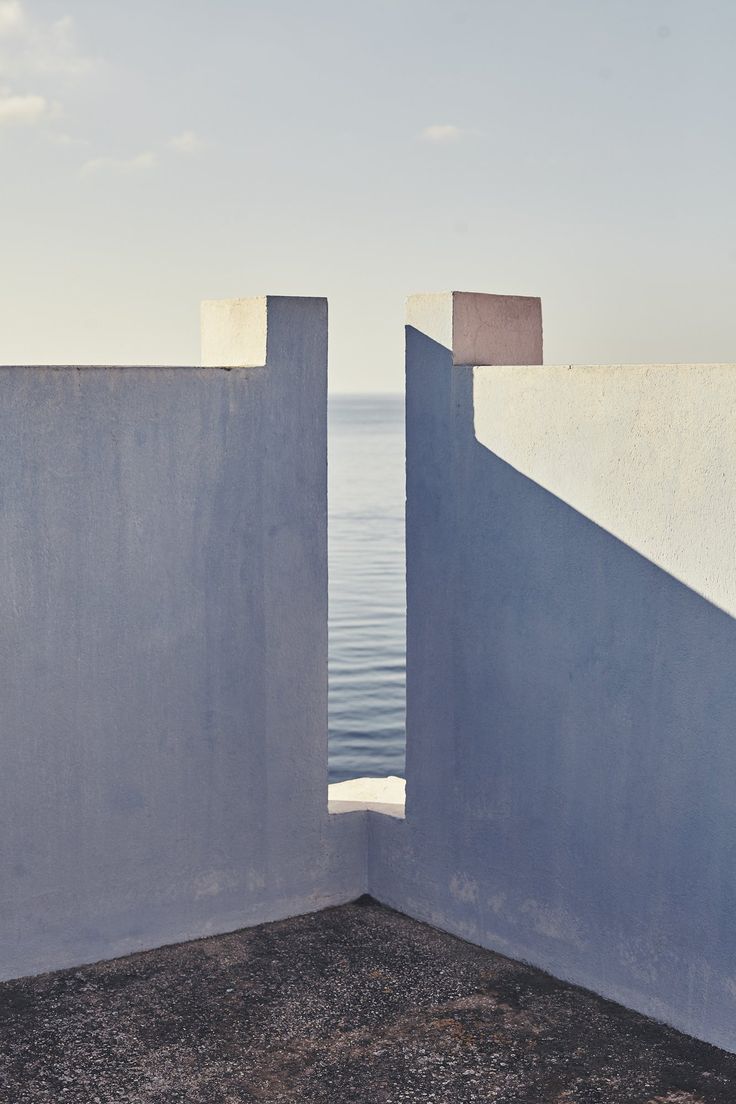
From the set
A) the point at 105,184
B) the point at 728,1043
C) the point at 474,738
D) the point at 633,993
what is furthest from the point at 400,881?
the point at 105,184

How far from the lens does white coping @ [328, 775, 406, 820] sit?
7.45 metres

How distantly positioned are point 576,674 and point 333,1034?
190cm

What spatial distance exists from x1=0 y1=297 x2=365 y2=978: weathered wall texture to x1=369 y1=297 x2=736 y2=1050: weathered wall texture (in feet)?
1.90

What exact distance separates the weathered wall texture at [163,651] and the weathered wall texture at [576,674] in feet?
1.90

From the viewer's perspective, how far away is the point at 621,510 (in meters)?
5.89

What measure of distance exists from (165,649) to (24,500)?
1.02 meters

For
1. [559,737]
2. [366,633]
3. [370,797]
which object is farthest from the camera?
[366,633]

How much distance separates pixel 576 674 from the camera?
6176 mm

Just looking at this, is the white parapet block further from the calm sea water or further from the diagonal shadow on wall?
the calm sea water

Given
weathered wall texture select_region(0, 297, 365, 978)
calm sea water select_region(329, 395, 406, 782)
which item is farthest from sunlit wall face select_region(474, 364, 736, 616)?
calm sea water select_region(329, 395, 406, 782)

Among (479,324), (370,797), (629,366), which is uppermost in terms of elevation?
(479,324)

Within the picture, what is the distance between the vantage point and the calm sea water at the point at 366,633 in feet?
66.5

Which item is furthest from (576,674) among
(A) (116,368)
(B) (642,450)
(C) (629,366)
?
(A) (116,368)

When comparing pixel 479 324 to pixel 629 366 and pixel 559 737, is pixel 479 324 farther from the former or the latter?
pixel 559 737
